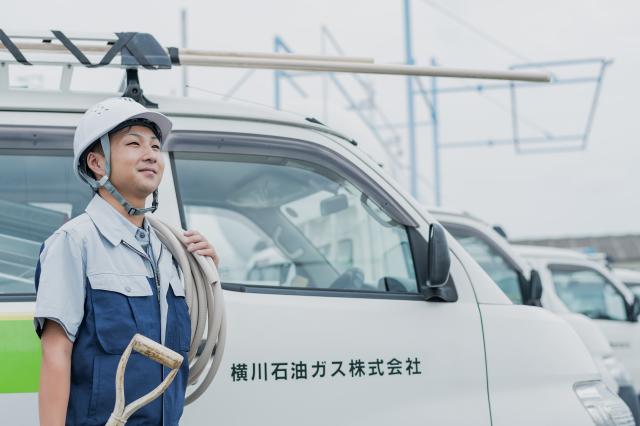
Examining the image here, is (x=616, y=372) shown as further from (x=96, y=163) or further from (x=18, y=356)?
(x=96, y=163)

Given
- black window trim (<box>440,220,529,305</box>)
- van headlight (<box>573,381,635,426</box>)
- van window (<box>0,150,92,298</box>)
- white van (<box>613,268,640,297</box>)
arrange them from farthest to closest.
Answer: white van (<box>613,268,640,297</box>)
black window trim (<box>440,220,529,305</box>)
van headlight (<box>573,381,635,426</box>)
van window (<box>0,150,92,298</box>)

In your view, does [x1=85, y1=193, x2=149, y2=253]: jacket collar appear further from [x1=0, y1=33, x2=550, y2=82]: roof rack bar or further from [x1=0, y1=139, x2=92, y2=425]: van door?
[x1=0, y1=33, x2=550, y2=82]: roof rack bar

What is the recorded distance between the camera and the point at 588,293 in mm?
8406

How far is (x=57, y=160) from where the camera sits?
2863 millimetres

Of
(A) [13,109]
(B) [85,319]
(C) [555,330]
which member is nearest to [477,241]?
(C) [555,330]

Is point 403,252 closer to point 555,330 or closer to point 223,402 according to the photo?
point 555,330

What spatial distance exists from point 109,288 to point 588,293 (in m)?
7.27

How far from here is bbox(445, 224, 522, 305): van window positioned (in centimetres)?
569

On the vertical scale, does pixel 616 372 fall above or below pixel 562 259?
below

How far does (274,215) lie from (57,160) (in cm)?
149

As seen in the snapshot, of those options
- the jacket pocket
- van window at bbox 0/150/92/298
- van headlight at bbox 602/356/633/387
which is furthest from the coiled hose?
van headlight at bbox 602/356/633/387

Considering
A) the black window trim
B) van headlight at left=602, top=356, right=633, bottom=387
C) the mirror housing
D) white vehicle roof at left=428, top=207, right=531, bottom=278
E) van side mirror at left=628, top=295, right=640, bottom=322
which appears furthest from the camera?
van side mirror at left=628, top=295, right=640, bottom=322

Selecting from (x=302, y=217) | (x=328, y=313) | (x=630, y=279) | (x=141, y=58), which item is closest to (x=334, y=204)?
(x=302, y=217)

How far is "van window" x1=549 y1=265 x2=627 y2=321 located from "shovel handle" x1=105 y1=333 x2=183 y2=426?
22.3 ft
